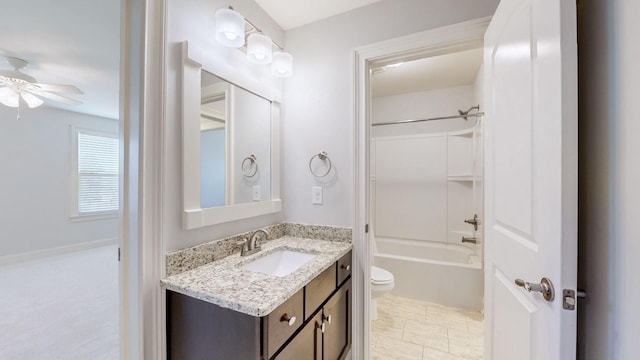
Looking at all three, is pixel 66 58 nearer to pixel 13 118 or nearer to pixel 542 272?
pixel 13 118

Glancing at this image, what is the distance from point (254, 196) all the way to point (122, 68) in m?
0.91

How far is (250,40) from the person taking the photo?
1.46m

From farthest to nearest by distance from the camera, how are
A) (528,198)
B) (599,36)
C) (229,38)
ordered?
(229,38) < (528,198) < (599,36)

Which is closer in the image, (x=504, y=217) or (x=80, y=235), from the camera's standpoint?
(x=504, y=217)

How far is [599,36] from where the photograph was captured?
750mm

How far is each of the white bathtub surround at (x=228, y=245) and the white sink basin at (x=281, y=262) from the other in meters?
0.16

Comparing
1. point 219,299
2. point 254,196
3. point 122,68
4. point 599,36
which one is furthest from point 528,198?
point 122,68

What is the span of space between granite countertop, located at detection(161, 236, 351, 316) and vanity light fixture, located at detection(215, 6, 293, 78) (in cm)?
116

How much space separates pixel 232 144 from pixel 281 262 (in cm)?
78

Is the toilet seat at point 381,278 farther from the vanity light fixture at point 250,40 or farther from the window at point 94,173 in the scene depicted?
the window at point 94,173

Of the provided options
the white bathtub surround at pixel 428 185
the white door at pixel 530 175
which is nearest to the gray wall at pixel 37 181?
the white bathtub surround at pixel 428 185

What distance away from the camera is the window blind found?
4.31 m

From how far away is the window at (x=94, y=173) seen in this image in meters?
4.26

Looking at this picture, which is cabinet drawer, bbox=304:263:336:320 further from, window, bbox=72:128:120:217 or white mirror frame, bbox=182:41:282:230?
window, bbox=72:128:120:217
